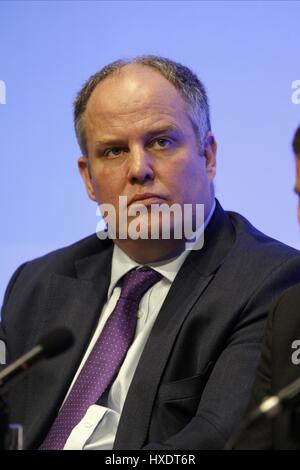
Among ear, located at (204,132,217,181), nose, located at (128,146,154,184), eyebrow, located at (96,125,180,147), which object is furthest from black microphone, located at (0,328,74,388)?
ear, located at (204,132,217,181)

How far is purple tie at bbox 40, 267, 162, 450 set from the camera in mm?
2539

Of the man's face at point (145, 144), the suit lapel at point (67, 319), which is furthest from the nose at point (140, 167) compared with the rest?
the suit lapel at point (67, 319)

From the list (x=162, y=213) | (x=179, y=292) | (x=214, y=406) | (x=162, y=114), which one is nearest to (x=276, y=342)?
(x=214, y=406)

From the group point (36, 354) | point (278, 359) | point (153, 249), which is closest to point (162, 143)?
point (153, 249)

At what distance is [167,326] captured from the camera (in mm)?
2541

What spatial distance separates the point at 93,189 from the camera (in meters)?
2.98

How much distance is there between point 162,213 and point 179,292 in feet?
0.83

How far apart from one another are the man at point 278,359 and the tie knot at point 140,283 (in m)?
0.50

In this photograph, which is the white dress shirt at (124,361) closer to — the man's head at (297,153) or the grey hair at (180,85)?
the grey hair at (180,85)

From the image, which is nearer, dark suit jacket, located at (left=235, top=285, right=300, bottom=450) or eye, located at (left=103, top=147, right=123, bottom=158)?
dark suit jacket, located at (left=235, top=285, right=300, bottom=450)

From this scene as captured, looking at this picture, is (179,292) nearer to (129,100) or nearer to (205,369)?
(205,369)

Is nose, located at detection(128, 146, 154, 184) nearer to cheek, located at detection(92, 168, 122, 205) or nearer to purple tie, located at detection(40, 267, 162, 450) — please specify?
cheek, located at detection(92, 168, 122, 205)

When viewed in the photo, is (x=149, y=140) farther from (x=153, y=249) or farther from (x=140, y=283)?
(x=140, y=283)

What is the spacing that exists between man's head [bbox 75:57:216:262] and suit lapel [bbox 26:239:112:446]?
17 cm
